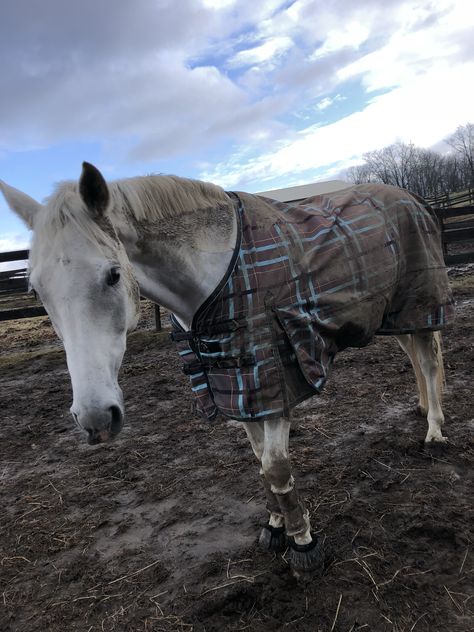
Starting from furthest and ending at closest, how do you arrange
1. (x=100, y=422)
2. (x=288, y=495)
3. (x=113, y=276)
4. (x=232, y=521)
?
(x=232, y=521)
(x=288, y=495)
(x=113, y=276)
(x=100, y=422)

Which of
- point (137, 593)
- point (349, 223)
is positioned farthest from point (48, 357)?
point (349, 223)

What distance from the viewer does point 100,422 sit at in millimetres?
1428

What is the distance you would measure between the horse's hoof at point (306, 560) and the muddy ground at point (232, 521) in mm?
53

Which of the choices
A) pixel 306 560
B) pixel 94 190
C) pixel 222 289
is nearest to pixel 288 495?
pixel 306 560

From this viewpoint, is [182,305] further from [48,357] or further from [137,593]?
[48,357]

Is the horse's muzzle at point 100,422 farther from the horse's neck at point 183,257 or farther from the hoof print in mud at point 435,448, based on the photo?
the hoof print in mud at point 435,448

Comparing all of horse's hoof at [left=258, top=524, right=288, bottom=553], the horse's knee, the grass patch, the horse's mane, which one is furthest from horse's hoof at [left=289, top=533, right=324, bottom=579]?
the grass patch

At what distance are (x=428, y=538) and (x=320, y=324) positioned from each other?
1.28m

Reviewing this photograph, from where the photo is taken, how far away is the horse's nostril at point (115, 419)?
1461mm

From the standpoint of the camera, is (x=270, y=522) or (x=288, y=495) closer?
(x=288, y=495)

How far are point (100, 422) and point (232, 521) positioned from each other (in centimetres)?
151

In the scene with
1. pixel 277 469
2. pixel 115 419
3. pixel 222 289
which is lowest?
pixel 277 469

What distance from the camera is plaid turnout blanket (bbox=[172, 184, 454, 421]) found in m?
1.89

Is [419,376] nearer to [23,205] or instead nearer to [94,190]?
[94,190]
